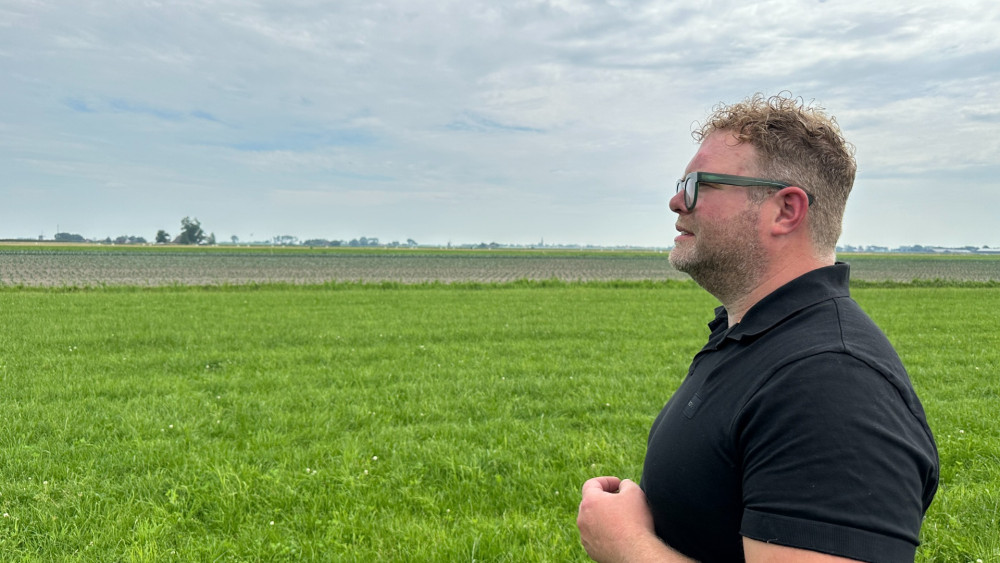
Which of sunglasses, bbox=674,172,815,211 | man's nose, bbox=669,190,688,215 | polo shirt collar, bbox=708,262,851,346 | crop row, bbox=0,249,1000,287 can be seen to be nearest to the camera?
polo shirt collar, bbox=708,262,851,346

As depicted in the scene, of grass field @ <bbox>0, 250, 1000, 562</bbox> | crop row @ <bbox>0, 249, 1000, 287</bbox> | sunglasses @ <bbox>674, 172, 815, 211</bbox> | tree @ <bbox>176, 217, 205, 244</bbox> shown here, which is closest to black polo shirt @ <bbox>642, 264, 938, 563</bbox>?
sunglasses @ <bbox>674, 172, 815, 211</bbox>

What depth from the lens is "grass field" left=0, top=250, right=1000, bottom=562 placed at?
4.34 metres

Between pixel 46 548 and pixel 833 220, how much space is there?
5.14 meters

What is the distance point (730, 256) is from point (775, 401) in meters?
0.57

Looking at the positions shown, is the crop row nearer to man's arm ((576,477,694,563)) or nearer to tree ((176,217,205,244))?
man's arm ((576,477,694,563))

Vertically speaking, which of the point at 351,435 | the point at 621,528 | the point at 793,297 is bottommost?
the point at 351,435

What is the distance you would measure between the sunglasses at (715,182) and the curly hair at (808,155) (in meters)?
0.02

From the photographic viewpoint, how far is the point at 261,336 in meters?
13.0

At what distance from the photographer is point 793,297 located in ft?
5.56

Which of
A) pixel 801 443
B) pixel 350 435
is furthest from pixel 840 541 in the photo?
pixel 350 435

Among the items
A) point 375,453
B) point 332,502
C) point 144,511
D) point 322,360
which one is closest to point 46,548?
point 144,511

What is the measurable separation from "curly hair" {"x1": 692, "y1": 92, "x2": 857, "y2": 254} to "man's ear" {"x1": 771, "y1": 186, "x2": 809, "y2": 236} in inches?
1.6

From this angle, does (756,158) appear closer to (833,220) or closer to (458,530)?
(833,220)

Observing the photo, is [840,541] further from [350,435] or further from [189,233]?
[189,233]
